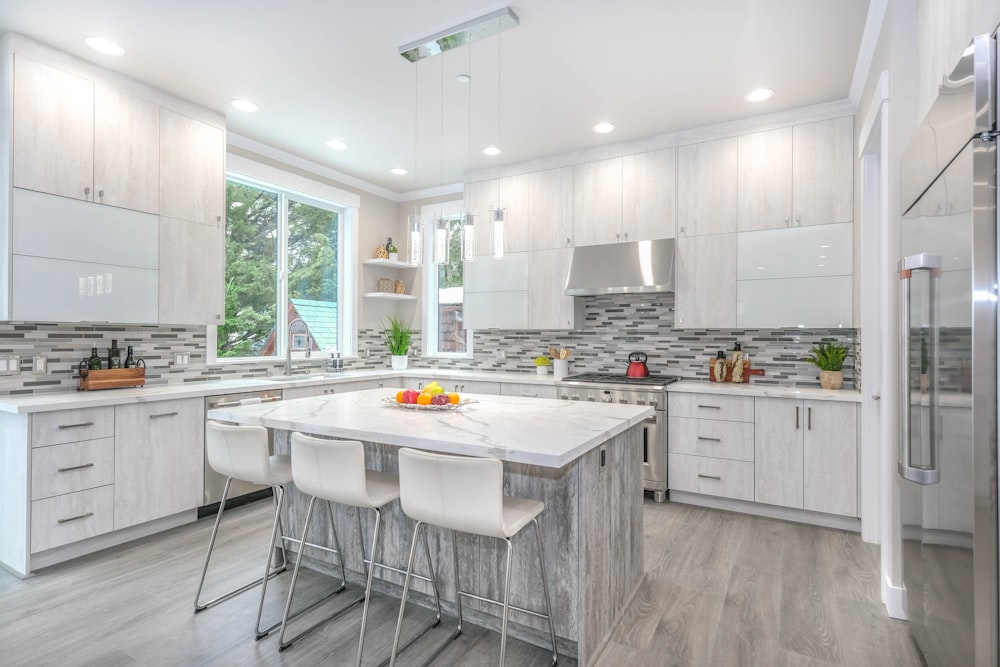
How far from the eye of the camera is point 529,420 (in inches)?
91.1

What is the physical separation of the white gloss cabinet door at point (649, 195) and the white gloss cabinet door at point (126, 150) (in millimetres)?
3485

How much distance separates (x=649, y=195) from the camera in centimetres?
434

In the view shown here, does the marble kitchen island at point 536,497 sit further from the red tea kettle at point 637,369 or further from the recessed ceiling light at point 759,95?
the recessed ceiling light at point 759,95

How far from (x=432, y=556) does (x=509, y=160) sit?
3.71 meters

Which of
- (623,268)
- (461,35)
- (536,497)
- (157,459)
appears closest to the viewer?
(536,497)

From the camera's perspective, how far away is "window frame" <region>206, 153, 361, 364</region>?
4.38m

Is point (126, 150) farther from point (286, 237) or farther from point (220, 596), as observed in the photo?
point (220, 596)

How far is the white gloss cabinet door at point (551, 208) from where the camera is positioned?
15.6 ft

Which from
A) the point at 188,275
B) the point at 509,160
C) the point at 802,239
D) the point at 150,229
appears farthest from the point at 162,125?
the point at 802,239

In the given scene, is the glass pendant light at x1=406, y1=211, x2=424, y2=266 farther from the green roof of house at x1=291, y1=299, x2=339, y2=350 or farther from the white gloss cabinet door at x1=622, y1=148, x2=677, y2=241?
the green roof of house at x1=291, y1=299, x2=339, y2=350

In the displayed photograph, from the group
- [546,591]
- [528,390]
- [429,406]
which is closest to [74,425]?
[429,406]

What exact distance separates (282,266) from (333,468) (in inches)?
130

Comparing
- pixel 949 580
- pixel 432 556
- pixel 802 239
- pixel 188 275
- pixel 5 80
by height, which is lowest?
pixel 432 556

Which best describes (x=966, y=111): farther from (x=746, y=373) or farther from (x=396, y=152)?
(x=396, y=152)
